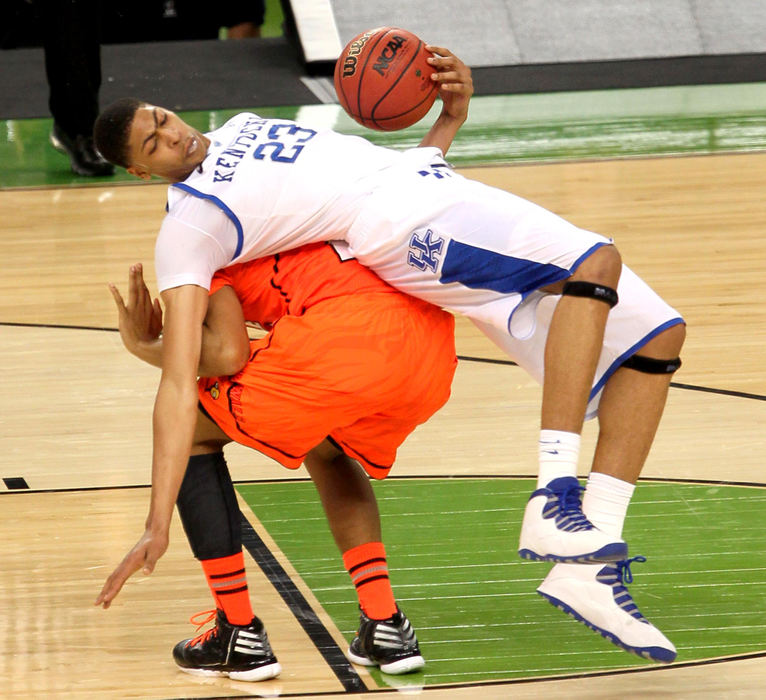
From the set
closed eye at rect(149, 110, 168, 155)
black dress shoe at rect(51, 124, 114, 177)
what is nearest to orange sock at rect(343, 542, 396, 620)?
closed eye at rect(149, 110, 168, 155)

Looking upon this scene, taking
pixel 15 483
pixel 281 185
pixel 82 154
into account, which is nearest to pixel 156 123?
pixel 281 185

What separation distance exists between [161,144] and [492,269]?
0.72 m

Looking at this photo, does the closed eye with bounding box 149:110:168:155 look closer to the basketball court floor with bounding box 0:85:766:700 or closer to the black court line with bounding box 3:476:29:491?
the basketball court floor with bounding box 0:85:766:700

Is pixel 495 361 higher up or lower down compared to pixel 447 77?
lower down

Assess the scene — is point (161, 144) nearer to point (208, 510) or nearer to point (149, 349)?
point (149, 349)

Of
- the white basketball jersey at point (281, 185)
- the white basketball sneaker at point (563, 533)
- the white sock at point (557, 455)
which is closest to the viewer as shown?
the white basketball sneaker at point (563, 533)

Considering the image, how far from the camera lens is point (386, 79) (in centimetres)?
341

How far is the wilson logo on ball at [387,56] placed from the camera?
3418 mm

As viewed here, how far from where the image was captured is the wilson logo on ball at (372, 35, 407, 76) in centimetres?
342

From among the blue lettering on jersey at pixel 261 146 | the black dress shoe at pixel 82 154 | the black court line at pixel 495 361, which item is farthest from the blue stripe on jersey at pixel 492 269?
the black dress shoe at pixel 82 154

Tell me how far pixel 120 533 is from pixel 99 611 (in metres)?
0.47

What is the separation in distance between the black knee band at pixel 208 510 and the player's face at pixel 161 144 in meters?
0.61

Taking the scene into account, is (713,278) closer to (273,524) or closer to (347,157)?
(273,524)

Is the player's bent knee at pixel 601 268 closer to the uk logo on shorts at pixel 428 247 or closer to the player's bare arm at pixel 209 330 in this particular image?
the uk logo on shorts at pixel 428 247
